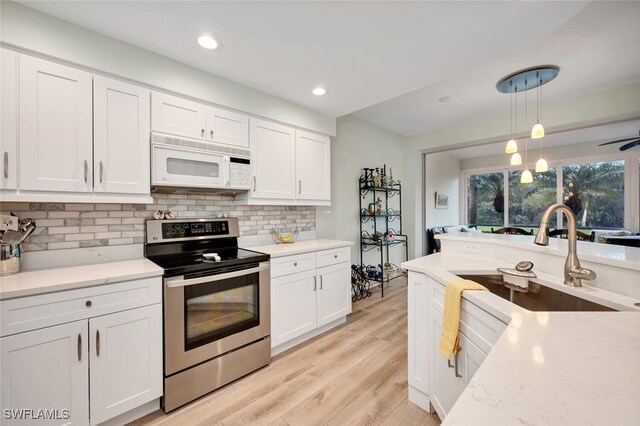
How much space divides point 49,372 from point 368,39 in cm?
273

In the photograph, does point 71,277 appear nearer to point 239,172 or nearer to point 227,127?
point 239,172

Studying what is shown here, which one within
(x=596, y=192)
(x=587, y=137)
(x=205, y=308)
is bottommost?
(x=205, y=308)

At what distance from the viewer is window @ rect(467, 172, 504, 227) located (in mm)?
6973

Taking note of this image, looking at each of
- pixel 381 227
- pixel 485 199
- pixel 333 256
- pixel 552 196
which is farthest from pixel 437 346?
pixel 485 199

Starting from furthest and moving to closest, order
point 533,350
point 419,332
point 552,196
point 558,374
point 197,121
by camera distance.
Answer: point 552,196 → point 197,121 → point 419,332 → point 533,350 → point 558,374

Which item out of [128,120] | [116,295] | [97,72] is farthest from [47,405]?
[97,72]

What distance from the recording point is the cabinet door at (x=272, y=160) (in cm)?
261

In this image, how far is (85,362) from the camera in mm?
1485

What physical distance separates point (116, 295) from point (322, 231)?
7.90ft

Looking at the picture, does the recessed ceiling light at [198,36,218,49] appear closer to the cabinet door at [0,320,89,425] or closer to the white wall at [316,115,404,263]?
the cabinet door at [0,320,89,425]

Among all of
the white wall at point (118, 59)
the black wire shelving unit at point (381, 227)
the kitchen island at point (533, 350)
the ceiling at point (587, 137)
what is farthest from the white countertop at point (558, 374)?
the ceiling at point (587, 137)

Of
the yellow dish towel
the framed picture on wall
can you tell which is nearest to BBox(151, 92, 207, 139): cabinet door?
the yellow dish towel

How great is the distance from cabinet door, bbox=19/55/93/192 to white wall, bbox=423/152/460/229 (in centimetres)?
559

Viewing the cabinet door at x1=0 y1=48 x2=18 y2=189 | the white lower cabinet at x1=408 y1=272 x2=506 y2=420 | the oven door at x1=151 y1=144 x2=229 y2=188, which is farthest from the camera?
the oven door at x1=151 y1=144 x2=229 y2=188
